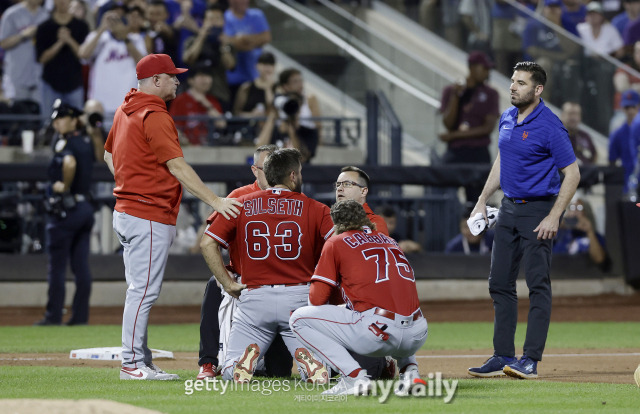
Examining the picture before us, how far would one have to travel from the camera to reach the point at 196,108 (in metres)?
16.7

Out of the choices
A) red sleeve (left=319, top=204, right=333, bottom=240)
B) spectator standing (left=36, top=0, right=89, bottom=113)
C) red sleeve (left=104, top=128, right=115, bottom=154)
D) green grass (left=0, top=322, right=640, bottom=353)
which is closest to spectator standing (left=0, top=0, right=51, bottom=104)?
spectator standing (left=36, top=0, right=89, bottom=113)

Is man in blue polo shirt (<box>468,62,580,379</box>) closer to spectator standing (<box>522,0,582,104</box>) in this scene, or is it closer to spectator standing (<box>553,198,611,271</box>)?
spectator standing (<box>553,198,611,271</box>)

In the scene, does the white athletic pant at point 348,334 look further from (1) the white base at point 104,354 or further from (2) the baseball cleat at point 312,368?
(1) the white base at point 104,354

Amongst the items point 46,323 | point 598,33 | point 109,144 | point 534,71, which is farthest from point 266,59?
point 534,71

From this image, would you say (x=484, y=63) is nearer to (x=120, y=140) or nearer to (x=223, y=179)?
(x=223, y=179)

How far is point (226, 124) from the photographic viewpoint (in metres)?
16.6

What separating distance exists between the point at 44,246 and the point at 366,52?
20.7ft

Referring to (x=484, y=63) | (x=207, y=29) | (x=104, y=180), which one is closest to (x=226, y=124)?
(x=207, y=29)

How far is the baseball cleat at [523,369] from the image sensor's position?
7684 millimetres

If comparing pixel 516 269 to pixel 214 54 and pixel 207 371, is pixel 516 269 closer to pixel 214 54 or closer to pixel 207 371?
pixel 207 371

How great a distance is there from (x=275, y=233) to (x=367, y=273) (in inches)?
33.6

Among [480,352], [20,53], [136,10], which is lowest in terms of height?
[480,352]

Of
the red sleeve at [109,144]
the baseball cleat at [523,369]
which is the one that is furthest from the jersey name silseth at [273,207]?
the baseball cleat at [523,369]

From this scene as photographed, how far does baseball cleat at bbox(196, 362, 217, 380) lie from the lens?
7.43 meters
